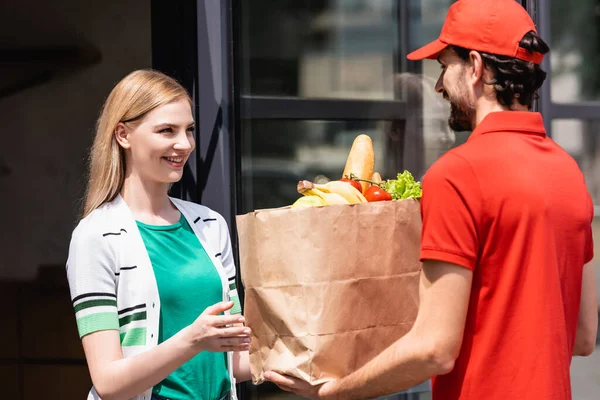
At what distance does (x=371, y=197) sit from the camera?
211cm

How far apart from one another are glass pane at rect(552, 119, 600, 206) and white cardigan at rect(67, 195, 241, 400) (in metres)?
2.16

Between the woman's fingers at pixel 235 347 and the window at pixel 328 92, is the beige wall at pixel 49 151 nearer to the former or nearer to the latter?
the window at pixel 328 92

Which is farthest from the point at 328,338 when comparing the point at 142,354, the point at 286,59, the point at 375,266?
the point at 286,59

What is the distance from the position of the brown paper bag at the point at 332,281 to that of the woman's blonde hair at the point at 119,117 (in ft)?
1.61

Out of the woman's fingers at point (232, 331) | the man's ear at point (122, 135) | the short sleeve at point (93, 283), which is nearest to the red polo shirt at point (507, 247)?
the woman's fingers at point (232, 331)

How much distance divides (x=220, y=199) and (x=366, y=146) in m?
1.03

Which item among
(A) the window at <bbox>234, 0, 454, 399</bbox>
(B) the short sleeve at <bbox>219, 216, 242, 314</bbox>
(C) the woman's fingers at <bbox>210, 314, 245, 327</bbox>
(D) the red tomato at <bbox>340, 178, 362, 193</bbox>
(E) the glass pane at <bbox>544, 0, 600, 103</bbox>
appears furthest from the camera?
(E) the glass pane at <bbox>544, 0, 600, 103</bbox>

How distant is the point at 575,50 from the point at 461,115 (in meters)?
2.12

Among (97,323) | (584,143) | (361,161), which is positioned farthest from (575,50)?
(97,323)

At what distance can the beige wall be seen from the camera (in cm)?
466

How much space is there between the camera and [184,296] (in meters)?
2.25

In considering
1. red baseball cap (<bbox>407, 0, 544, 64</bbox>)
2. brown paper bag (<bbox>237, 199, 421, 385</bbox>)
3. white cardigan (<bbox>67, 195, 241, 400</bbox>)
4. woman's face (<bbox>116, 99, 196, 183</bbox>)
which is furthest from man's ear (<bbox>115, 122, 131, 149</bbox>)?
red baseball cap (<bbox>407, 0, 544, 64</bbox>)

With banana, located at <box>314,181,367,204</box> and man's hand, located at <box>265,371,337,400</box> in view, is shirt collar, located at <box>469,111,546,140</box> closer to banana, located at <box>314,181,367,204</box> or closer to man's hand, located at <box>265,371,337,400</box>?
banana, located at <box>314,181,367,204</box>

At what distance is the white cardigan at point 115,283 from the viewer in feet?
6.99
